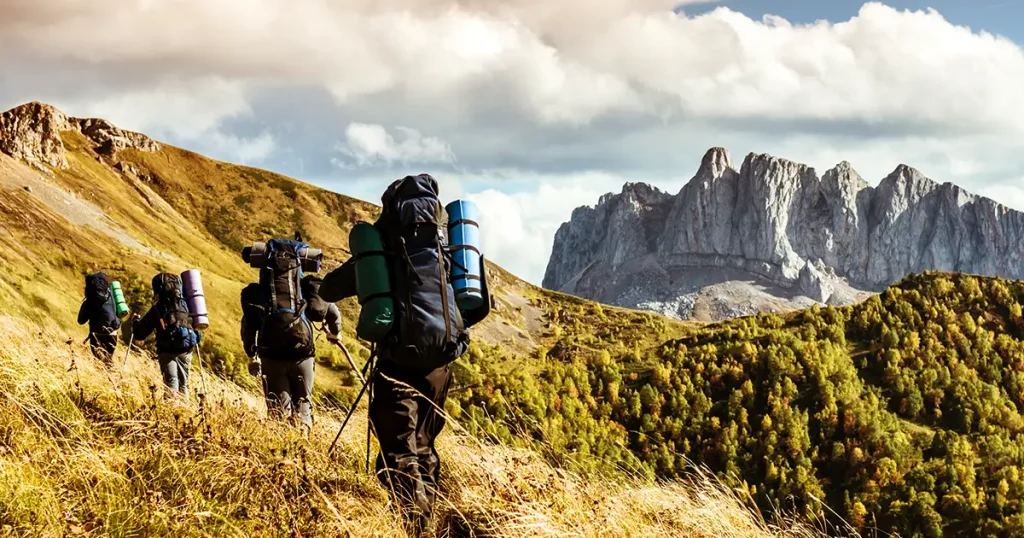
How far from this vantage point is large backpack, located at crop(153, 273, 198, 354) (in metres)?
11.6

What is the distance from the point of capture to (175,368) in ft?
38.2

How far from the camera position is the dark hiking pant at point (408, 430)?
18.1ft

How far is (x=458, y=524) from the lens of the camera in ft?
18.0

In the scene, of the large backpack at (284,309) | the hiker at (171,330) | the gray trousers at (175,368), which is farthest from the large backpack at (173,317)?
the large backpack at (284,309)

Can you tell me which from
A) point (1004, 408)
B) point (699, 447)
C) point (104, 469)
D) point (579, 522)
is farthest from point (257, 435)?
point (1004, 408)

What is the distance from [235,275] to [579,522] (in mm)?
109798

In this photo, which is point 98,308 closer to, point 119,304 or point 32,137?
point 119,304

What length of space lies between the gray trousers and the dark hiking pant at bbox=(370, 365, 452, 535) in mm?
6689

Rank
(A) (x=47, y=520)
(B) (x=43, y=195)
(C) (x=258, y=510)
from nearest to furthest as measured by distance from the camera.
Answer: (A) (x=47, y=520), (C) (x=258, y=510), (B) (x=43, y=195)

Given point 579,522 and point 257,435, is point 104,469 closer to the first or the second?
point 257,435

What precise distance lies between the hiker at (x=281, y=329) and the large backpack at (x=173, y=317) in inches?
85.9

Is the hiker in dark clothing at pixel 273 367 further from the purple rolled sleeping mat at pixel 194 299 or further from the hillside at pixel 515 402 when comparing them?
the purple rolled sleeping mat at pixel 194 299

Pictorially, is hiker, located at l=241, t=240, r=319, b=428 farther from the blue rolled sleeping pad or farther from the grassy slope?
the blue rolled sleeping pad

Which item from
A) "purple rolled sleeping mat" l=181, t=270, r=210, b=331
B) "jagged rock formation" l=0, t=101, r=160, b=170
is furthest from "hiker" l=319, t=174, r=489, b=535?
"jagged rock formation" l=0, t=101, r=160, b=170
